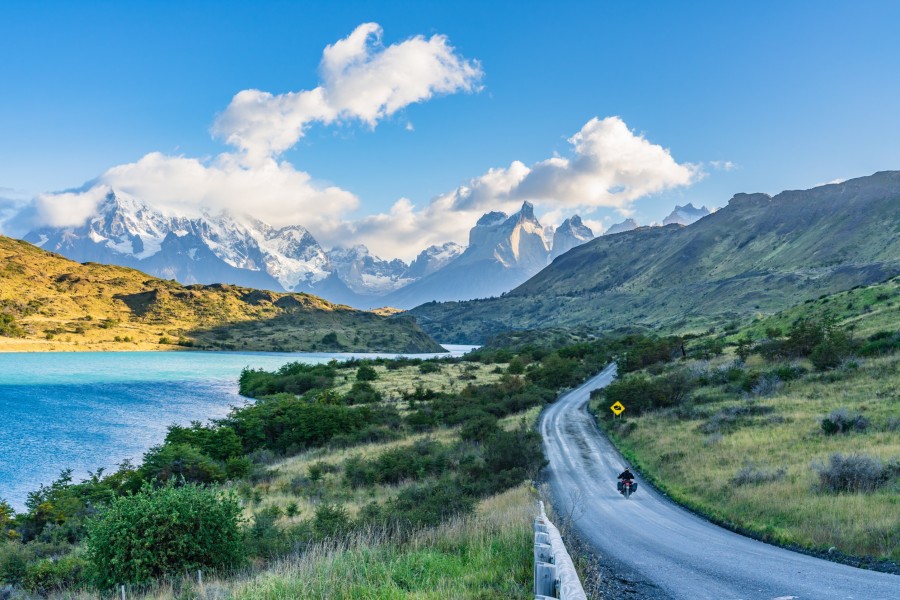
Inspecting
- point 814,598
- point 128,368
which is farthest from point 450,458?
point 128,368

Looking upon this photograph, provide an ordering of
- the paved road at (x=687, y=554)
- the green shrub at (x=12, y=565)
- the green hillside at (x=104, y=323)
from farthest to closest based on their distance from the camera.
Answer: the green hillside at (x=104, y=323), the green shrub at (x=12, y=565), the paved road at (x=687, y=554)

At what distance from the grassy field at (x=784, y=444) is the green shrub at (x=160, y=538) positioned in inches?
627

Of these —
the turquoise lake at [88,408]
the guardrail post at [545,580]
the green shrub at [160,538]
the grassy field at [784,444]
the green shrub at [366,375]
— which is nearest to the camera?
the guardrail post at [545,580]

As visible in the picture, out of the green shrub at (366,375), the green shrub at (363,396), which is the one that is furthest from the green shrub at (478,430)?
the green shrub at (366,375)

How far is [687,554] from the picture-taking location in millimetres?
14617

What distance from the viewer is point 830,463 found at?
19141 millimetres

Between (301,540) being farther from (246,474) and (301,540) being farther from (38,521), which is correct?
(246,474)

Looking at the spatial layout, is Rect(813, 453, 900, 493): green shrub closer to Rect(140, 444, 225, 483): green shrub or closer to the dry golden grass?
the dry golden grass

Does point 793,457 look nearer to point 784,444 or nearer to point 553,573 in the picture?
point 784,444

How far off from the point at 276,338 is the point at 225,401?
4735 inches

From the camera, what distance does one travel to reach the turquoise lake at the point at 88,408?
36875 mm

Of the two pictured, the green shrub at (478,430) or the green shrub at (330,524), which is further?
the green shrub at (478,430)

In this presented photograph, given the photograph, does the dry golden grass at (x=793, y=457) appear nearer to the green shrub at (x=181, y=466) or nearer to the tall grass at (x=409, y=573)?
the tall grass at (x=409, y=573)

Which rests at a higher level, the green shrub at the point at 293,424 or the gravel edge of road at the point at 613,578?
the gravel edge of road at the point at 613,578
